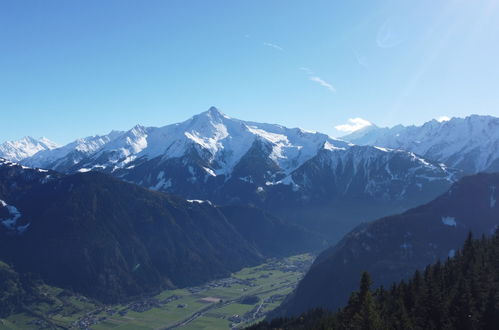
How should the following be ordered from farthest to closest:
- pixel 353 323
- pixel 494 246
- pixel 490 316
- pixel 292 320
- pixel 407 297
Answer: pixel 292 320 < pixel 494 246 < pixel 407 297 < pixel 490 316 < pixel 353 323

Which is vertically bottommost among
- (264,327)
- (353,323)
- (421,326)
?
(264,327)

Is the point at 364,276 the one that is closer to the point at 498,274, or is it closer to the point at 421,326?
the point at 421,326

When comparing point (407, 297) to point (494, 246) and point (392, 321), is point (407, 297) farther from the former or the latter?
point (494, 246)

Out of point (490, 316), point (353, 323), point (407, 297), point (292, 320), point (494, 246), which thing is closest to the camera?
point (353, 323)

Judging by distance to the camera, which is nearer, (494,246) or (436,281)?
(436,281)

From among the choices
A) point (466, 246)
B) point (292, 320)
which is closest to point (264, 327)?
point (292, 320)

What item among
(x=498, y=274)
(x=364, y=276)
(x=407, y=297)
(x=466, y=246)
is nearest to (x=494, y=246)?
(x=466, y=246)

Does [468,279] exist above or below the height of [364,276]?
below
